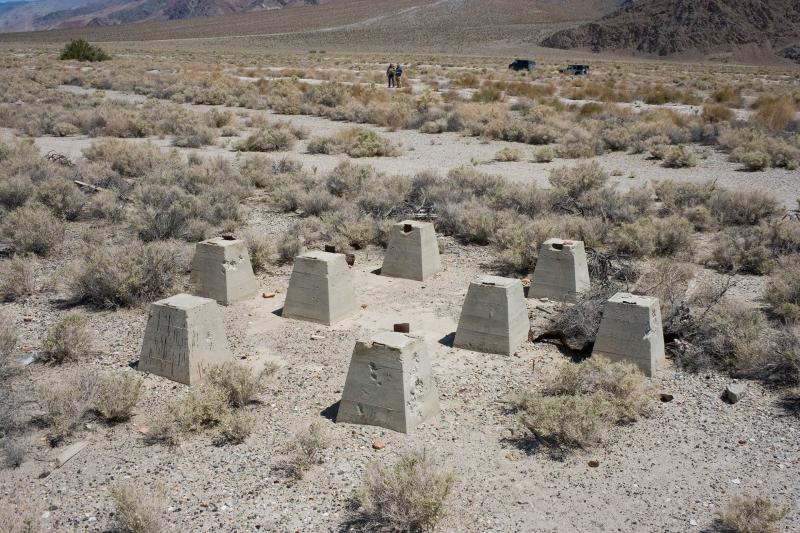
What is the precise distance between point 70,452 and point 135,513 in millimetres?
1411

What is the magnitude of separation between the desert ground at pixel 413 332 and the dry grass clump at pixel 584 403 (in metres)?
0.03

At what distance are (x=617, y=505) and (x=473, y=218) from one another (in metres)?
7.32

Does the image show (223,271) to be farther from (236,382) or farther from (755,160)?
(755,160)

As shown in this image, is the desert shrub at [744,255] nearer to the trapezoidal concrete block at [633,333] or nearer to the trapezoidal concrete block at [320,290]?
the trapezoidal concrete block at [633,333]

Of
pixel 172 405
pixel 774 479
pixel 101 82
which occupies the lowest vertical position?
pixel 774 479

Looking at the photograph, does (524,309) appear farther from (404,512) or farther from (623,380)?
(404,512)

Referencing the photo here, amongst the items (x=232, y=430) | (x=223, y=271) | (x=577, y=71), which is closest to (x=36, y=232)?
(x=223, y=271)

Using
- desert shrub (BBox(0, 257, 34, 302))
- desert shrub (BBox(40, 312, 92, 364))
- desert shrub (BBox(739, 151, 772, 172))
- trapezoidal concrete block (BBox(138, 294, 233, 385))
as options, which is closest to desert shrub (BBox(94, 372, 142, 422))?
trapezoidal concrete block (BBox(138, 294, 233, 385))

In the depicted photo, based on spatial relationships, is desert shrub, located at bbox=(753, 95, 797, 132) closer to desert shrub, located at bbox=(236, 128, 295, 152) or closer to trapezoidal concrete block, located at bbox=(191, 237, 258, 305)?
desert shrub, located at bbox=(236, 128, 295, 152)

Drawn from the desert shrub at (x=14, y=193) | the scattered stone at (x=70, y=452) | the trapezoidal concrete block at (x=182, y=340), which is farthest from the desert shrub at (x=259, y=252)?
the desert shrub at (x=14, y=193)

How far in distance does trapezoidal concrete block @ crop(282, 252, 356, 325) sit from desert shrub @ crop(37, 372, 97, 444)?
2788 millimetres

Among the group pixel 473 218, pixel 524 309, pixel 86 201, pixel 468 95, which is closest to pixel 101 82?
pixel 468 95

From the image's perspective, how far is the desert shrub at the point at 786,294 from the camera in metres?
8.50

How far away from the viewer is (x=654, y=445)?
6105 mm
